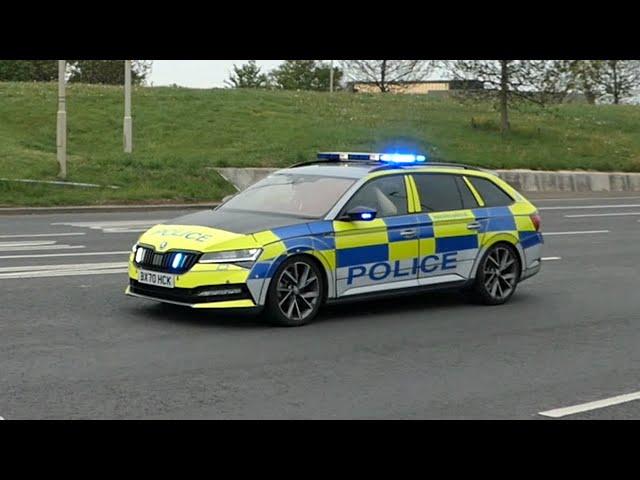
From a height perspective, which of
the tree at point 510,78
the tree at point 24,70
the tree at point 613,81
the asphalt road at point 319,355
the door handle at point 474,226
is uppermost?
the tree at point 24,70

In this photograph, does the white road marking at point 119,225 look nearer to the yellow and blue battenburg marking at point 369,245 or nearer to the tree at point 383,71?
the yellow and blue battenburg marking at point 369,245

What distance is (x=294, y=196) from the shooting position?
11.0 m

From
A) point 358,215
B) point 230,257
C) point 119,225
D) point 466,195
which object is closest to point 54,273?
point 230,257

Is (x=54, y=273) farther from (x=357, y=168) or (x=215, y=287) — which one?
(x=357, y=168)

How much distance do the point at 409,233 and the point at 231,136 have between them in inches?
1005

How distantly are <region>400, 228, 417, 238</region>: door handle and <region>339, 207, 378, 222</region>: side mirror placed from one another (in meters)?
0.48

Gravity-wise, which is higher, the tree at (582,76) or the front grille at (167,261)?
the tree at (582,76)

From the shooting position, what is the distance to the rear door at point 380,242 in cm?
1053

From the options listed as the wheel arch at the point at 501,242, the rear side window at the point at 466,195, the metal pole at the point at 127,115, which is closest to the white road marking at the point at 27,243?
the rear side window at the point at 466,195

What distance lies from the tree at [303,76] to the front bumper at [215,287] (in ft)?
244

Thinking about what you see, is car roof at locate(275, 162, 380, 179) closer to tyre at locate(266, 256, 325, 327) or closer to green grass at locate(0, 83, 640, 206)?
tyre at locate(266, 256, 325, 327)

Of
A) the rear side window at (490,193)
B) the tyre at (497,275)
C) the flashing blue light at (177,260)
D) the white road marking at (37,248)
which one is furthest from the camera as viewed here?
the white road marking at (37,248)

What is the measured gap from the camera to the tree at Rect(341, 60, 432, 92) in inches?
2376
